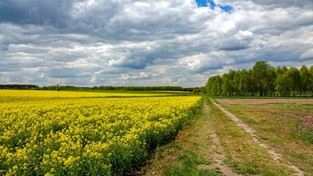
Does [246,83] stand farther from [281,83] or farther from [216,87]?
[216,87]

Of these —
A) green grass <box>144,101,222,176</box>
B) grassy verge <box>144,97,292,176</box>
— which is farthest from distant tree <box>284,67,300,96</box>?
green grass <box>144,101,222,176</box>

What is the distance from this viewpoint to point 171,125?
58.2ft

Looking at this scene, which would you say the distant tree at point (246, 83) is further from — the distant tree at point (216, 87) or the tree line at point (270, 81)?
the distant tree at point (216, 87)

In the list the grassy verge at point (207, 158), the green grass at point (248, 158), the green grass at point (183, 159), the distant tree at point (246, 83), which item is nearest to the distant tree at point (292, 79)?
the distant tree at point (246, 83)

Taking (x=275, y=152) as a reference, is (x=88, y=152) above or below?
above

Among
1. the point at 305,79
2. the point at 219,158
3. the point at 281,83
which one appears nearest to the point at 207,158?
the point at 219,158

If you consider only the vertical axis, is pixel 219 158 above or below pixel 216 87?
below

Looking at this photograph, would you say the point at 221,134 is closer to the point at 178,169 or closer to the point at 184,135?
the point at 184,135

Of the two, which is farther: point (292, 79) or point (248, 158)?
point (292, 79)

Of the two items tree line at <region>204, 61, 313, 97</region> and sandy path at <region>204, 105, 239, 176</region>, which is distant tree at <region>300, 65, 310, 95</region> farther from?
sandy path at <region>204, 105, 239, 176</region>

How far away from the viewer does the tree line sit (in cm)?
10462

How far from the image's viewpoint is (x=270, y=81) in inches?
4518

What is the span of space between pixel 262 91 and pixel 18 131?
115 m

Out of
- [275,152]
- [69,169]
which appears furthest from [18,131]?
[275,152]
